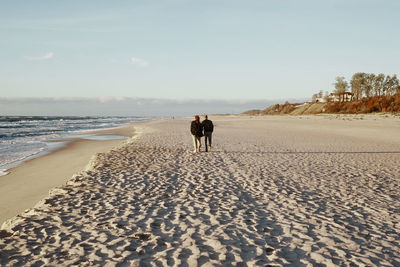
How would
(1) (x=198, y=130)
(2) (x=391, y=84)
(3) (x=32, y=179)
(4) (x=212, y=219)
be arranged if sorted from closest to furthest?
1. (4) (x=212, y=219)
2. (3) (x=32, y=179)
3. (1) (x=198, y=130)
4. (2) (x=391, y=84)

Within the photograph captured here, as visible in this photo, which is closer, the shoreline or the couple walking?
the shoreline

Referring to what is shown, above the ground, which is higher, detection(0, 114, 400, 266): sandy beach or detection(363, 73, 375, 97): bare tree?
detection(363, 73, 375, 97): bare tree

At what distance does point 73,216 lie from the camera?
23.6 ft

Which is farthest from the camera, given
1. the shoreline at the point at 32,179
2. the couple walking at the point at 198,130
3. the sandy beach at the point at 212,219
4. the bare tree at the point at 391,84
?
the bare tree at the point at 391,84

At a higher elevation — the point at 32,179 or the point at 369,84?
the point at 369,84

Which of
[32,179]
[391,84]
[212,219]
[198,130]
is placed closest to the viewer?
[212,219]

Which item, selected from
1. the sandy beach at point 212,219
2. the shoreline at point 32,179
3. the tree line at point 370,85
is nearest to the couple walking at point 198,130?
the sandy beach at point 212,219

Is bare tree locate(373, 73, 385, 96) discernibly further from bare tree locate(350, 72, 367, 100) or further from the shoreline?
the shoreline

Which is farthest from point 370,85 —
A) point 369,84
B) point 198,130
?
point 198,130

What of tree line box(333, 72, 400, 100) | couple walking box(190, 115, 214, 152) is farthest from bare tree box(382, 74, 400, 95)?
couple walking box(190, 115, 214, 152)

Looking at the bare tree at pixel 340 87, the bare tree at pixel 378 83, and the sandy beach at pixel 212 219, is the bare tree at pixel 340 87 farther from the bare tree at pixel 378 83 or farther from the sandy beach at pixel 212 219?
the sandy beach at pixel 212 219

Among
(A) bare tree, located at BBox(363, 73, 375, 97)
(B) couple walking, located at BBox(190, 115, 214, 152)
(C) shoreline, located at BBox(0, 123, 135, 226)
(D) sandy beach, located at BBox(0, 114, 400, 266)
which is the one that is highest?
(A) bare tree, located at BBox(363, 73, 375, 97)

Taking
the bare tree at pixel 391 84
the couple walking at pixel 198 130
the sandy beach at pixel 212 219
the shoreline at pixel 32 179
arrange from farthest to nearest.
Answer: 1. the bare tree at pixel 391 84
2. the couple walking at pixel 198 130
3. the shoreline at pixel 32 179
4. the sandy beach at pixel 212 219

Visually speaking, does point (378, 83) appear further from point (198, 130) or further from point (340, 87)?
point (198, 130)
